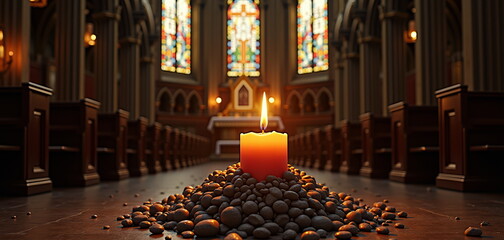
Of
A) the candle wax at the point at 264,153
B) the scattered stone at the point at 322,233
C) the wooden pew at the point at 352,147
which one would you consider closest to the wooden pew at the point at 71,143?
the candle wax at the point at 264,153

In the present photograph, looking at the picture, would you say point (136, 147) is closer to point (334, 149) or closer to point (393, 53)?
point (334, 149)

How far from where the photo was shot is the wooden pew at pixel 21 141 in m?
4.55

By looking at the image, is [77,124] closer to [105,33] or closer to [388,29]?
[105,33]

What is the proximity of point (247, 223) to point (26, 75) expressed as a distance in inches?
208

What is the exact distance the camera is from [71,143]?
19.6ft

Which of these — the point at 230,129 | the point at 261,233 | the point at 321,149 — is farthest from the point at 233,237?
the point at 230,129

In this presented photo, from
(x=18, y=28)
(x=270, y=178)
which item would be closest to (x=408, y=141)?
(x=270, y=178)

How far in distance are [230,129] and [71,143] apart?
14490 mm

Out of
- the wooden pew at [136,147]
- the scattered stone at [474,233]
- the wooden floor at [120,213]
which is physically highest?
the wooden pew at [136,147]

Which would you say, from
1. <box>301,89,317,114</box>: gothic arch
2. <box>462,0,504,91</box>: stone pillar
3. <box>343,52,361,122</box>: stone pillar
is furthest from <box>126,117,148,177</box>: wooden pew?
<box>301,89,317,114</box>: gothic arch

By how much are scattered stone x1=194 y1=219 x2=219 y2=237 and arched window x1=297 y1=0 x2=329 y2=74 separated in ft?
66.6

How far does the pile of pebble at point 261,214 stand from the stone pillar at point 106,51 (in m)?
9.19

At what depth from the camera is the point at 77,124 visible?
6.01m

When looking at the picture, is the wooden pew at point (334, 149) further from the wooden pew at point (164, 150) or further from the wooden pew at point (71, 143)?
the wooden pew at point (71, 143)
